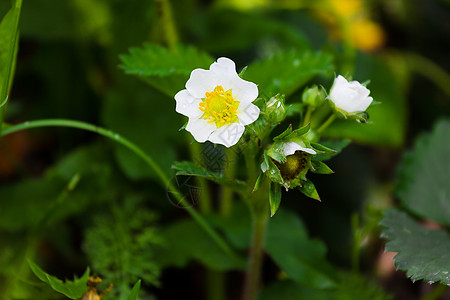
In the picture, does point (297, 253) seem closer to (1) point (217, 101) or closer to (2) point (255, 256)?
(2) point (255, 256)

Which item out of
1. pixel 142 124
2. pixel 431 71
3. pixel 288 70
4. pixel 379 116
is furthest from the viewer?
pixel 431 71

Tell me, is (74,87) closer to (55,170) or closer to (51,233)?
(55,170)

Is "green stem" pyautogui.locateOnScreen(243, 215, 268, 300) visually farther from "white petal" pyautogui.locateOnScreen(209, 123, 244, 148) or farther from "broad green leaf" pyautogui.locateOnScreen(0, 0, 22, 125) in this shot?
"broad green leaf" pyautogui.locateOnScreen(0, 0, 22, 125)

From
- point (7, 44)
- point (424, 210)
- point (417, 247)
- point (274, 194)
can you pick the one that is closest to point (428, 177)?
point (424, 210)

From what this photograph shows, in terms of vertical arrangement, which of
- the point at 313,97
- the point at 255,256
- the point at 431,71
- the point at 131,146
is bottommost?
the point at 255,256

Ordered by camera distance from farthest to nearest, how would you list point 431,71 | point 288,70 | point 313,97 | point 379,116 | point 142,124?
point 431,71, point 379,116, point 142,124, point 288,70, point 313,97

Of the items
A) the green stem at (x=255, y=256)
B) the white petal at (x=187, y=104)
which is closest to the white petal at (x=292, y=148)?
the white petal at (x=187, y=104)
